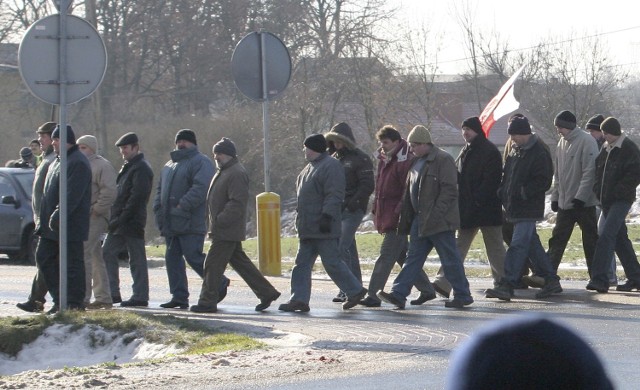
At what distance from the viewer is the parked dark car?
65.7ft

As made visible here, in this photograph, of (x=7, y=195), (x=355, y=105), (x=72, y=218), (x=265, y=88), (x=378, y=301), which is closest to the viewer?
(x=72, y=218)

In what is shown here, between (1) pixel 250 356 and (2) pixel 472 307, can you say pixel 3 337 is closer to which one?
(1) pixel 250 356

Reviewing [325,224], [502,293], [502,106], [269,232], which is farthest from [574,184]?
[502,106]

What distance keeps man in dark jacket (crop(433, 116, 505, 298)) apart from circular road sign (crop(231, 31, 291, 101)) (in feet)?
10.9

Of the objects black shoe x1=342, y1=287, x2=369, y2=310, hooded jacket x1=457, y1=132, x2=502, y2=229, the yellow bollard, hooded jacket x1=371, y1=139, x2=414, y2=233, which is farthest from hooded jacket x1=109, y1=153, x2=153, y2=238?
hooded jacket x1=457, y1=132, x2=502, y2=229

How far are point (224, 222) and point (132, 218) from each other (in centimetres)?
127

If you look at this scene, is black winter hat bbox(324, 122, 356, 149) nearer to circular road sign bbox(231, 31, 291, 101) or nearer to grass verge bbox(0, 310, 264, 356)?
circular road sign bbox(231, 31, 291, 101)

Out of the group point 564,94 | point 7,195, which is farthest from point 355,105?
point 7,195

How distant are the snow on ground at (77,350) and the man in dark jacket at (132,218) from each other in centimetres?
244

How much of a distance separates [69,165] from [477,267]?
24.3ft

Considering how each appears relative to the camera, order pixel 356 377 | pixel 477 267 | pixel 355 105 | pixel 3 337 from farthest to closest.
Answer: pixel 355 105 < pixel 477 267 < pixel 3 337 < pixel 356 377

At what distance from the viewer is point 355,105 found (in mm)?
42281

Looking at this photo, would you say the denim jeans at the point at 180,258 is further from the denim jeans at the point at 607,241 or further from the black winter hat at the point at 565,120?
the denim jeans at the point at 607,241

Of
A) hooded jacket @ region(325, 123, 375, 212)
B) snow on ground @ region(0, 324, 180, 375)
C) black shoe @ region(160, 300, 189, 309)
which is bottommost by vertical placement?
snow on ground @ region(0, 324, 180, 375)
